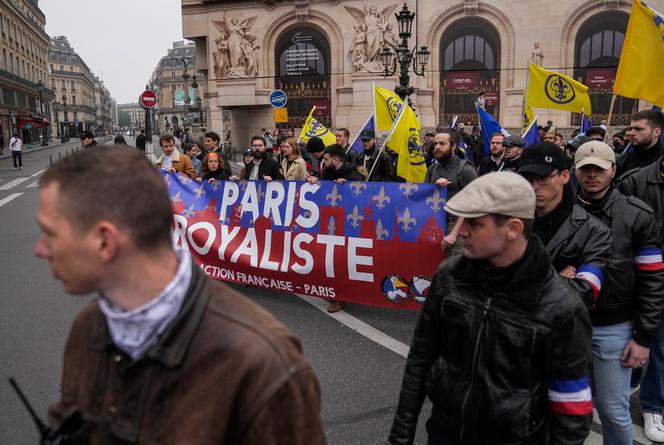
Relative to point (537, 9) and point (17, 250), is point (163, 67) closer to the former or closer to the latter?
point (537, 9)

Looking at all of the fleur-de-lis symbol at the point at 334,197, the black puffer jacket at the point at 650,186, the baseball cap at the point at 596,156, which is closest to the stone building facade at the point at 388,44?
the fleur-de-lis symbol at the point at 334,197

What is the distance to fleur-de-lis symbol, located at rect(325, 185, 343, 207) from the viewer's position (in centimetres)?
598

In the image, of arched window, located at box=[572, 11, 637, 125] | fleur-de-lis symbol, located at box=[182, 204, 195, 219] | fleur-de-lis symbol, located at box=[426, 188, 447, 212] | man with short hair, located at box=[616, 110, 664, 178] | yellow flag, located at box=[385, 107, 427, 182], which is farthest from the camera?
arched window, located at box=[572, 11, 637, 125]

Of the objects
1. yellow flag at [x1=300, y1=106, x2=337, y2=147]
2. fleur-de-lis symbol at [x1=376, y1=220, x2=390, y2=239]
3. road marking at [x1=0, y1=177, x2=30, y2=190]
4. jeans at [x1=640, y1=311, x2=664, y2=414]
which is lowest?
jeans at [x1=640, y1=311, x2=664, y2=414]

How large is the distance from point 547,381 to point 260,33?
33.1m

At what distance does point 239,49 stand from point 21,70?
4804 centimetres

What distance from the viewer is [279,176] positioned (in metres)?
7.88

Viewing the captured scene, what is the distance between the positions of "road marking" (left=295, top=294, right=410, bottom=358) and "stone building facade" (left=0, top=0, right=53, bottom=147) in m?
51.8

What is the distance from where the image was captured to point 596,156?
3.00 m

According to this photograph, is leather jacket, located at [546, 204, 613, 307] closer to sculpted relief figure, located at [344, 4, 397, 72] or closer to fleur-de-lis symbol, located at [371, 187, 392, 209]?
fleur-de-lis symbol, located at [371, 187, 392, 209]

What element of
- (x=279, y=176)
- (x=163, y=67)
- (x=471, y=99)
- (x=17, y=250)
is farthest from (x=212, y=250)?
(x=163, y=67)

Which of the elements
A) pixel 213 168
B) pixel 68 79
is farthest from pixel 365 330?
pixel 68 79

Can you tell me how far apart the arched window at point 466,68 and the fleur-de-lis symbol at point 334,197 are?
26.0 metres

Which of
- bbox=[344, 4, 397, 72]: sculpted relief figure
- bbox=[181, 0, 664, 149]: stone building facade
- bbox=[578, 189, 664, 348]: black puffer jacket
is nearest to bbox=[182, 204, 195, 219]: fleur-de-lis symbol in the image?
bbox=[578, 189, 664, 348]: black puffer jacket
